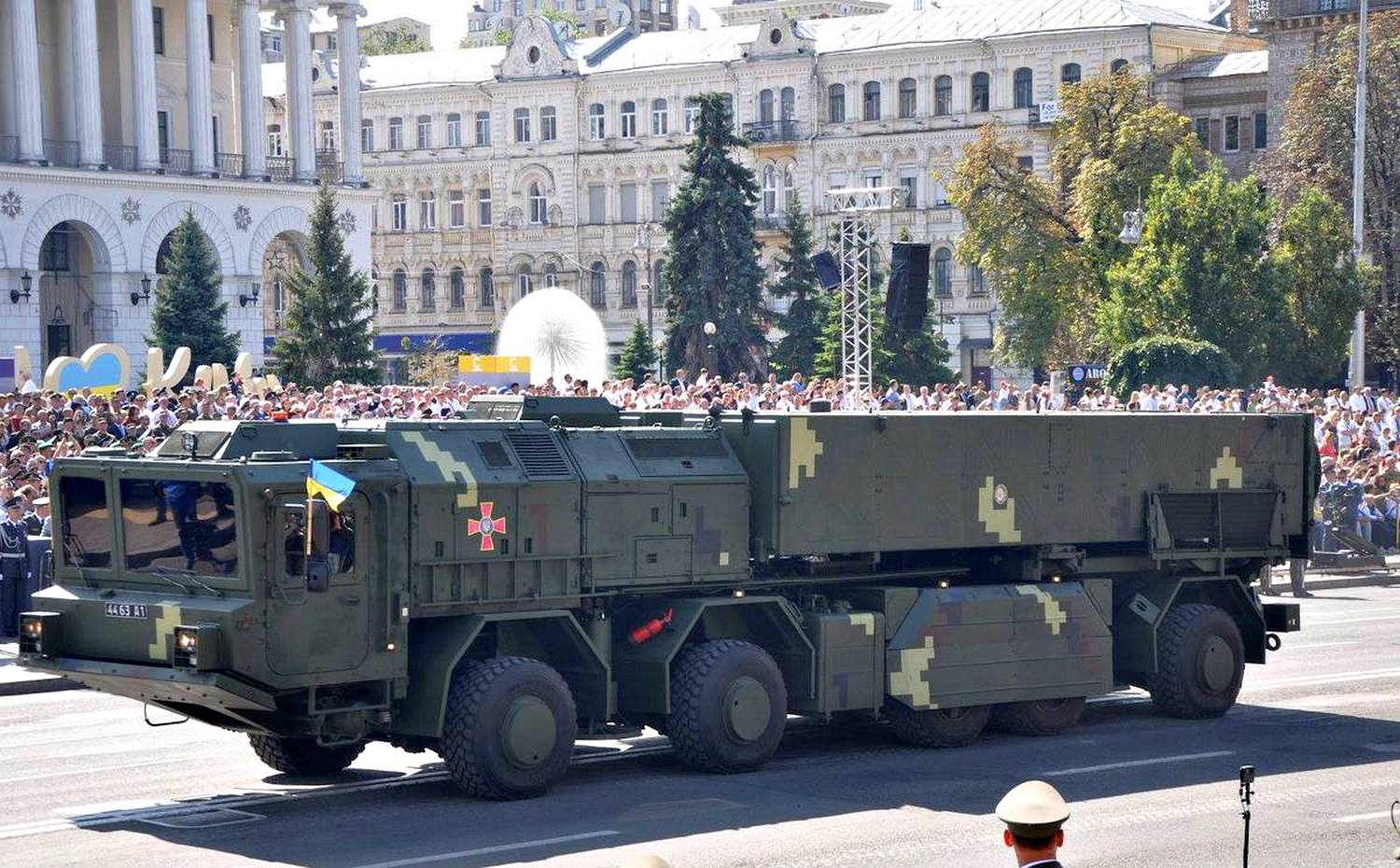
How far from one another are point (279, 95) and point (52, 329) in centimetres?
3121

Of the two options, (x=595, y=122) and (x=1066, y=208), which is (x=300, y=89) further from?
(x=1066, y=208)

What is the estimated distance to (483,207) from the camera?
101000 mm

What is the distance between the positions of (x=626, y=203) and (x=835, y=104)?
11438mm

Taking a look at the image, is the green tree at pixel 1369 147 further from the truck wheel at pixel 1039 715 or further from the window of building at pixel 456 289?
the truck wheel at pixel 1039 715

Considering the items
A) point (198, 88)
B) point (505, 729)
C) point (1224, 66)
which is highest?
point (1224, 66)

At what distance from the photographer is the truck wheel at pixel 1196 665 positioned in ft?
61.1

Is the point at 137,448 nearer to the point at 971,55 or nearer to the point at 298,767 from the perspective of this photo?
the point at 298,767

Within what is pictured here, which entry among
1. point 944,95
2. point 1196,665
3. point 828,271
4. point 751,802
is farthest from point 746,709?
point 944,95

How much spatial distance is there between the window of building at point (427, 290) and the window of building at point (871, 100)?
23.5 metres

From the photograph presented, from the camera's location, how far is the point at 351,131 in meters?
80.8

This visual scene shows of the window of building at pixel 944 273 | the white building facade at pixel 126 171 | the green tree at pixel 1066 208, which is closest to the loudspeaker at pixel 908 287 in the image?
the green tree at pixel 1066 208

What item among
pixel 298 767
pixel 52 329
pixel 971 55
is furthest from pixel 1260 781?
pixel 971 55

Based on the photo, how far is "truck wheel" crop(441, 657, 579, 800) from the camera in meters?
14.6

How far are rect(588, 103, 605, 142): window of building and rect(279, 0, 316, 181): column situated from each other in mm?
20006
